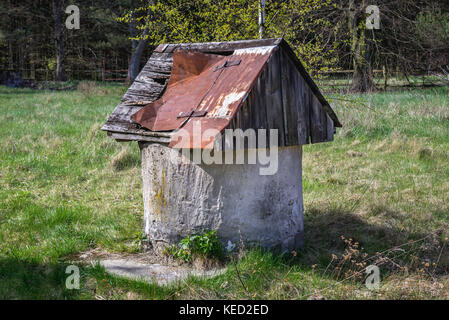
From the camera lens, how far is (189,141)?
3.97 metres

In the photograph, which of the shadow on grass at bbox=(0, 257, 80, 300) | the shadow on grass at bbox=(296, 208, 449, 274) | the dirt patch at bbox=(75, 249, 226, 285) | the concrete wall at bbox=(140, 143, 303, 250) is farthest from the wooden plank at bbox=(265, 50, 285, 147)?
the shadow on grass at bbox=(0, 257, 80, 300)

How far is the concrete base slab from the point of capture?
396 cm

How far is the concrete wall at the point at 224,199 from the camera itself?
426 cm

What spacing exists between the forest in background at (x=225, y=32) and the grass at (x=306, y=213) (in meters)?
2.21

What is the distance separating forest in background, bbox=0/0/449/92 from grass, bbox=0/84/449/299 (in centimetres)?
221

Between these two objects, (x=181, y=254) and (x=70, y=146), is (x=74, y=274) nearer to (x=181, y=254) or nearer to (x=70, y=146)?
(x=181, y=254)

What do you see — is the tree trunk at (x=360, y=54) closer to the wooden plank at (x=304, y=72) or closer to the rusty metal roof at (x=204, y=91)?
the wooden plank at (x=304, y=72)

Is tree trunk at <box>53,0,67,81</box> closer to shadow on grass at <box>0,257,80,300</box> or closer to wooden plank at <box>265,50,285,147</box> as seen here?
shadow on grass at <box>0,257,80,300</box>

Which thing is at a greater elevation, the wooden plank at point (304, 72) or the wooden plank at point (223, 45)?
the wooden plank at point (223, 45)

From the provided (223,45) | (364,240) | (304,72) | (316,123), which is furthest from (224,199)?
(364,240)

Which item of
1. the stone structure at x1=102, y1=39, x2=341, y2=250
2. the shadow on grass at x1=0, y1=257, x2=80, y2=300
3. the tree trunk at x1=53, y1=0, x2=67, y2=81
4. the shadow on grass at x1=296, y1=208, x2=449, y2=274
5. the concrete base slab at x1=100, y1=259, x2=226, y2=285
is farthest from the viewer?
the tree trunk at x1=53, y1=0, x2=67, y2=81

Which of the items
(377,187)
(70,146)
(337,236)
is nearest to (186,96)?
(337,236)

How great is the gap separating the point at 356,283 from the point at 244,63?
225 centimetres

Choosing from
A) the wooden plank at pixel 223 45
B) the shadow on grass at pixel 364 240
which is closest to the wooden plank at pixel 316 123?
the wooden plank at pixel 223 45
